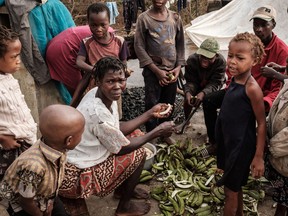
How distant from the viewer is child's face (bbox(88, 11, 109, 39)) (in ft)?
11.8

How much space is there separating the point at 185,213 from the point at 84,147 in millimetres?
1173

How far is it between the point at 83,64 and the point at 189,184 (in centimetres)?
171

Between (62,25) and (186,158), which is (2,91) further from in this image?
(186,158)

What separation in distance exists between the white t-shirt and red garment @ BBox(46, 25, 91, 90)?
129 cm

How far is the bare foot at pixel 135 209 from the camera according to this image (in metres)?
3.18

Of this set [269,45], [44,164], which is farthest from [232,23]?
[44,164]

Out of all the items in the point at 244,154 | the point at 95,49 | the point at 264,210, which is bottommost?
the point at 264,210

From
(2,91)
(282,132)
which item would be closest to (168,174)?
(282,132)

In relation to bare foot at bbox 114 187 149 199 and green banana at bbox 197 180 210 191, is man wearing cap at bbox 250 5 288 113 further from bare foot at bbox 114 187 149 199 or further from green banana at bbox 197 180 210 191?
bare foot at bbox 114 187 149 199

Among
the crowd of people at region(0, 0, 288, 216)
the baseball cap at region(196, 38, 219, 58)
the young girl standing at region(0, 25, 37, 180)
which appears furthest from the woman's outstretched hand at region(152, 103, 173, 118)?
the baseball cap at region(196, 38, 219, 58)

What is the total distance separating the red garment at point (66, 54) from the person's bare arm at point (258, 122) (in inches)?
88.7

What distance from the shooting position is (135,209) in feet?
10.6

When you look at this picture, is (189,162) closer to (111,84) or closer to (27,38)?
(111,84)

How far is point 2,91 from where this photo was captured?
250 centimetres
